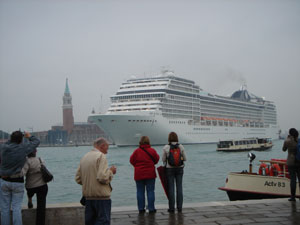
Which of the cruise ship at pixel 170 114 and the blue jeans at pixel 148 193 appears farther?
the cruise ship at pixel 170 114

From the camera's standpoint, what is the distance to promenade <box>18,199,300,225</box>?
5258 millimetres

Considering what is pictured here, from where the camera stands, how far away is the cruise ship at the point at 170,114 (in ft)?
167

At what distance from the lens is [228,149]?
153ft

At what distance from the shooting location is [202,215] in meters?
5.87

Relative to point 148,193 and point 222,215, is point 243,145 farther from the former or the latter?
point 222,215

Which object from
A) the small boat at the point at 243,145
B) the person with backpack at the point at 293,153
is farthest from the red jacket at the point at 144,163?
the small boat at the point at 243,145

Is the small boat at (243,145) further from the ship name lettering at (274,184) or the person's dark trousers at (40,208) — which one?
the person's dark trousers at (40,208)

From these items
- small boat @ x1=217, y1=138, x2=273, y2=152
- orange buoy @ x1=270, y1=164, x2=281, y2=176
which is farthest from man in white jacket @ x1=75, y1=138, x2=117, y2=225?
small boat @ x1=217, y1=138, x2=273, y2=152

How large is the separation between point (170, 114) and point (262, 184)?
46206mm

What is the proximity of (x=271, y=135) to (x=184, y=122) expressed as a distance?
3669cm

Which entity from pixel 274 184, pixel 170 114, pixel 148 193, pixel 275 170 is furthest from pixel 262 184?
pixel 170 114

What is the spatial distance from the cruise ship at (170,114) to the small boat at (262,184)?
39182 mm

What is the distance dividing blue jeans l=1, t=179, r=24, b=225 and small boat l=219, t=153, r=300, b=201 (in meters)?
6.10

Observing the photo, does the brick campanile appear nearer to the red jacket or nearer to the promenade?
the red jacket
